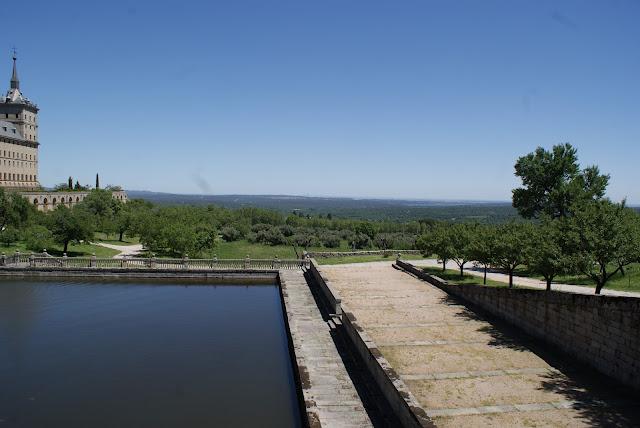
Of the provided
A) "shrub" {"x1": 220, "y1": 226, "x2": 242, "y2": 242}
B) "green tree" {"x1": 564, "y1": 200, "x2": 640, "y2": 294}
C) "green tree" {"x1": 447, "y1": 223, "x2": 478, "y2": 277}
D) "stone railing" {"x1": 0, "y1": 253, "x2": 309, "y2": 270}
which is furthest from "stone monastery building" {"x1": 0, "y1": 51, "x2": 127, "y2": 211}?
"green tree" {"x1": 564, "y1": 200, "x2": 640, "y2": 294}

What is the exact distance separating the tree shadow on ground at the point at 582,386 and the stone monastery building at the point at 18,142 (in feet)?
279

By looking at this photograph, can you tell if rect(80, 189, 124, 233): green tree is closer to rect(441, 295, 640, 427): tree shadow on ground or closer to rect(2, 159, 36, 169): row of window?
rect(2, 159, 36, 169): row of window

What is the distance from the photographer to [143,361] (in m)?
19.5

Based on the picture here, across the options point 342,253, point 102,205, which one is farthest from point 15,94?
point 342,253

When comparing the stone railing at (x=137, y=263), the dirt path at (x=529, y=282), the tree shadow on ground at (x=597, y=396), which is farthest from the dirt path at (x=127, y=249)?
the tree shadow on ground at (x=597, y=396)

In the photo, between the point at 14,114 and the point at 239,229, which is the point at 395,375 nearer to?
the point at 239,229

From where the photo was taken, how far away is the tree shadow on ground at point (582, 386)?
41.5ft

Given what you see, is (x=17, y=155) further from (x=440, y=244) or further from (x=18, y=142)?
(x=440, y=244)

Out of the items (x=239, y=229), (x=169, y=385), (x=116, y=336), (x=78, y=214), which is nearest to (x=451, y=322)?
(x=169, y=385)

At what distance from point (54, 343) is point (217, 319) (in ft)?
24.9

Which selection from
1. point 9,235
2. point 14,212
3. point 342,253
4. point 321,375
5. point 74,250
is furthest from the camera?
point 14,212

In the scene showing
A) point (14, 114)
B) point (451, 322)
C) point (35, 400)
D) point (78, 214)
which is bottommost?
point (35, 400)

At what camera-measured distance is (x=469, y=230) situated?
34219 millimetres

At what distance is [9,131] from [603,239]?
105 m
